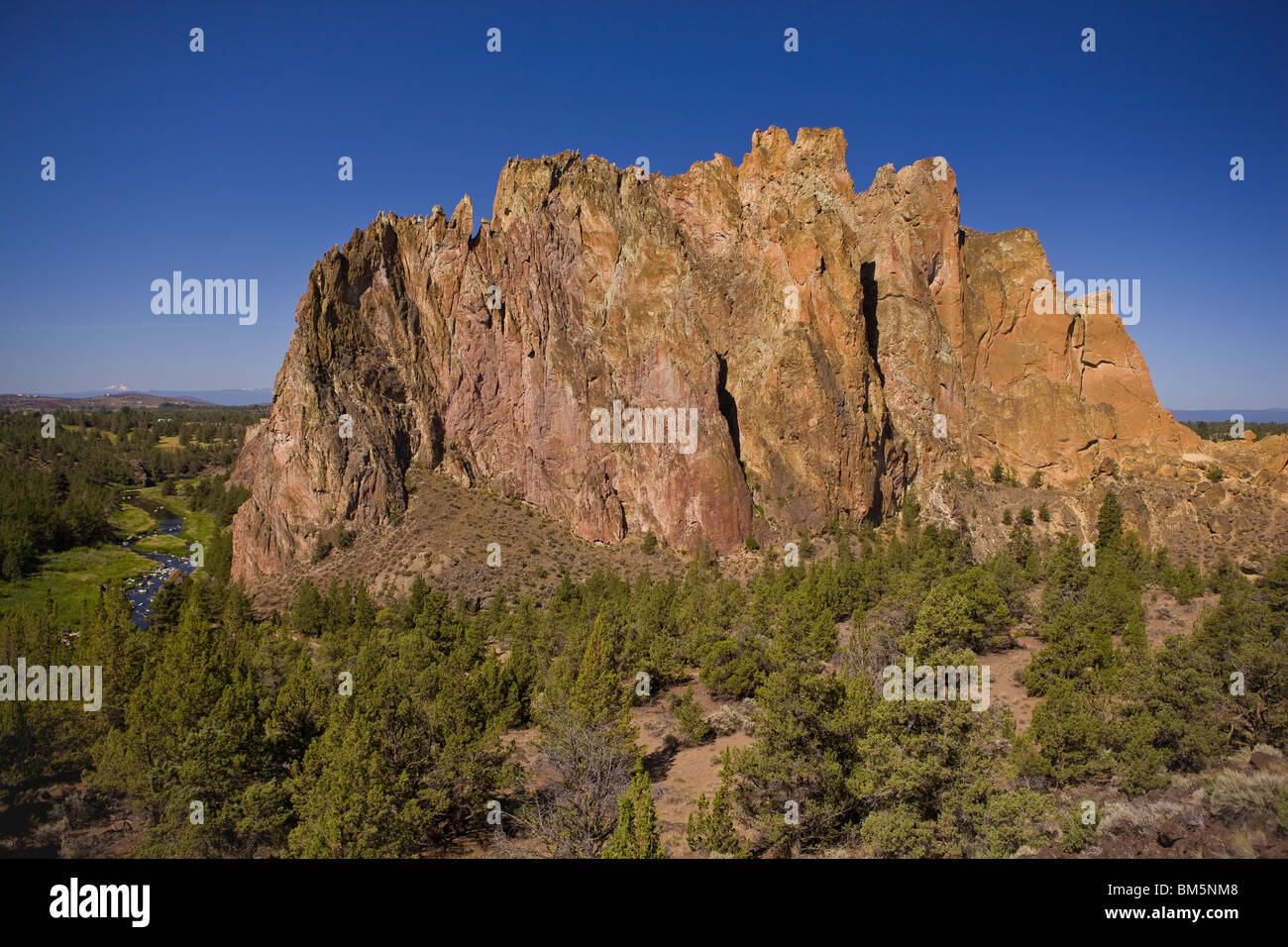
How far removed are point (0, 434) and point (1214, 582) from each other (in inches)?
7908

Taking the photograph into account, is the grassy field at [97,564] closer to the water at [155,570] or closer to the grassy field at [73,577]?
the grassy field at [73,577]

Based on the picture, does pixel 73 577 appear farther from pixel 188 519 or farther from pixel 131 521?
pixel 188 519

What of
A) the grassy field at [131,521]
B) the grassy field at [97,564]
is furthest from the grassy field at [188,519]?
the grassy field at [131,521]

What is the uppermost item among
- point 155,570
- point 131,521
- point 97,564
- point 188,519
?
point 131,521

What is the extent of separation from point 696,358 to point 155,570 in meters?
79.5

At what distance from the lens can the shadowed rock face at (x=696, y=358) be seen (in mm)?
76062

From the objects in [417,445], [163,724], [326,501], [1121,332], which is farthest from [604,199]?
[163,724]

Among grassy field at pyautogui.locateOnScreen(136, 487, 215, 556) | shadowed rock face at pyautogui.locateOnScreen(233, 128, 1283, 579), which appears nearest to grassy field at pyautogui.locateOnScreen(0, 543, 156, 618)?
grassy field at pyautogui.locateOnScreen(136, 487, 215, 556)

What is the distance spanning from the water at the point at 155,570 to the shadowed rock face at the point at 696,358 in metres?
10.6

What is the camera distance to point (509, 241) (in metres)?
85.8

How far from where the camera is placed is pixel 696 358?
75875 mm

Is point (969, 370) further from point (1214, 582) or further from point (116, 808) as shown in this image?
point (116, 808)

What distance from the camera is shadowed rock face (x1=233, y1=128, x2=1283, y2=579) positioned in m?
76.1

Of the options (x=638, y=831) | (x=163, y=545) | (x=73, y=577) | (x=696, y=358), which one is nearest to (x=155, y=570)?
(x=73, y=577)
